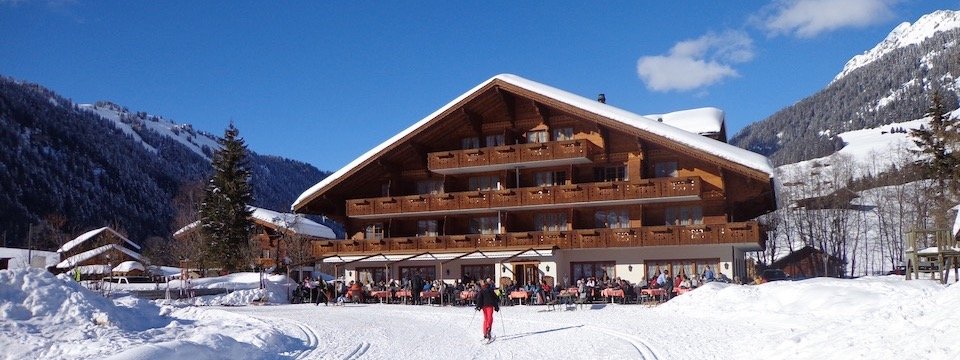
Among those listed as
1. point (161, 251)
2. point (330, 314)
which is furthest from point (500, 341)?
point (161, 251)

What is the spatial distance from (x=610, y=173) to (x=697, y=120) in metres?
7.57

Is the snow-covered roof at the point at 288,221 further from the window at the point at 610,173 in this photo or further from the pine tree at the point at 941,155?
the pine tree at the point at 941,155

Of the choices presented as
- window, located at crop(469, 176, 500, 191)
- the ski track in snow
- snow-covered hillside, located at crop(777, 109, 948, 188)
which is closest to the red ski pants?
the ski track in snow

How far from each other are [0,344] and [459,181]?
89.4 feet

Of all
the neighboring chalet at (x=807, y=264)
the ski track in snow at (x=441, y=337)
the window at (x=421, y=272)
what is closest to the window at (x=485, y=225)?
the window at (x=421, y=272)

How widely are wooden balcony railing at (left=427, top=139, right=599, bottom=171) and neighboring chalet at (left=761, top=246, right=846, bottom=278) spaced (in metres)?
36.0

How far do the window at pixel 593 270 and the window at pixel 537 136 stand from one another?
19.9ft

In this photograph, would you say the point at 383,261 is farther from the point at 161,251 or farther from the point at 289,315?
the point at 161,251

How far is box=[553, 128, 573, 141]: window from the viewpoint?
38.2m

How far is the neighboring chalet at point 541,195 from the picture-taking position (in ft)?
113

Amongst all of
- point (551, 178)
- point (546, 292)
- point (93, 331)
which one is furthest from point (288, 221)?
point (93, 331)

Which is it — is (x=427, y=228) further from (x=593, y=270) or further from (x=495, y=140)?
(x=593, y=270)

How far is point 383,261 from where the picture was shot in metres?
38.9

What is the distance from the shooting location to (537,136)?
3872cm
